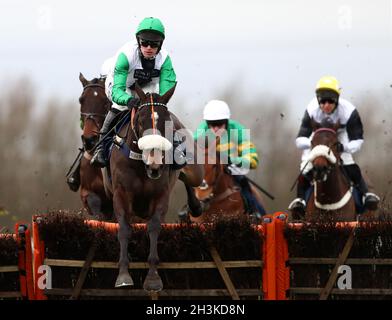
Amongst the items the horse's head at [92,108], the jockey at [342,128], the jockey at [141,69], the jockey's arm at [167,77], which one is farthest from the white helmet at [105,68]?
the jockey at [342,128]

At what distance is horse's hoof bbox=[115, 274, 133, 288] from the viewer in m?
9.56

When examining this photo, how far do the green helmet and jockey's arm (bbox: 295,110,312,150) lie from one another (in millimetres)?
4081

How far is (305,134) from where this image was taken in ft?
47.2

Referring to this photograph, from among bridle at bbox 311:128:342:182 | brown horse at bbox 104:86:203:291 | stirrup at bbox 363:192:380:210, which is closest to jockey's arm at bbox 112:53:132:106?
brown horse at bbox 104:86:203:291

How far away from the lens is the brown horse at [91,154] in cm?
1241

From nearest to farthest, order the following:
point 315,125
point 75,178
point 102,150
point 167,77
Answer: point 167,77, point 102,150, point 75,178, point 315,125

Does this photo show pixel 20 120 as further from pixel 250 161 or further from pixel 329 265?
pixel 329 265

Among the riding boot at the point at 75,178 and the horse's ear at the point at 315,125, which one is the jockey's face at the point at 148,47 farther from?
the horse's ear at the point at 315,125

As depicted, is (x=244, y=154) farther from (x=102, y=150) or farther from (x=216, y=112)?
(x=102, y=150)

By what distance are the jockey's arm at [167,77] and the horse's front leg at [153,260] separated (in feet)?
5.16

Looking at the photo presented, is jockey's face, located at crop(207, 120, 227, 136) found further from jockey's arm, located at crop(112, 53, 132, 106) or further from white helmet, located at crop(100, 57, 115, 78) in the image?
jockey's arm, located at crop(112, 53, 132, 106)

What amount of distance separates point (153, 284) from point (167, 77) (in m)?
2.39

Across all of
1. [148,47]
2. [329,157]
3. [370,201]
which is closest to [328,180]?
[329,157]
